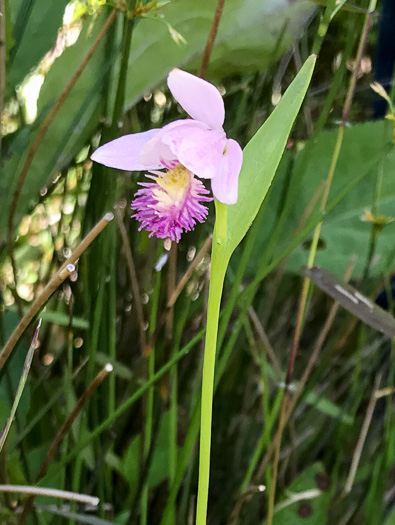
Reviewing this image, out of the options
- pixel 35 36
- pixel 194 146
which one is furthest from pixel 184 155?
pixel 35 36

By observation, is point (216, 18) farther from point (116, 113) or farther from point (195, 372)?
point (195, 372)

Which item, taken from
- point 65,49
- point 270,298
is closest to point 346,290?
point 270,298

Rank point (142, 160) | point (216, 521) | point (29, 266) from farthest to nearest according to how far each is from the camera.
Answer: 1. point (29, 266)
2. point (216, 521)
3. point (142, 160)

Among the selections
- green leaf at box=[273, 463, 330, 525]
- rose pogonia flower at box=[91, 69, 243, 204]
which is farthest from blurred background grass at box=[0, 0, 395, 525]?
rose pogonia flower at box=[91, 69, 243, 204]

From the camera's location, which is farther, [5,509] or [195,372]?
[195,372]

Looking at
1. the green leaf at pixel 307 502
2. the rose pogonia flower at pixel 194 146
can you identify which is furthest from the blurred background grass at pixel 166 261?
the rose pogonia flower at pixel 194 146

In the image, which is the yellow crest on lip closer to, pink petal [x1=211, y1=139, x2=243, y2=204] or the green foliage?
pink petal [x1=211, y1=139, x2=243, y2=204]
